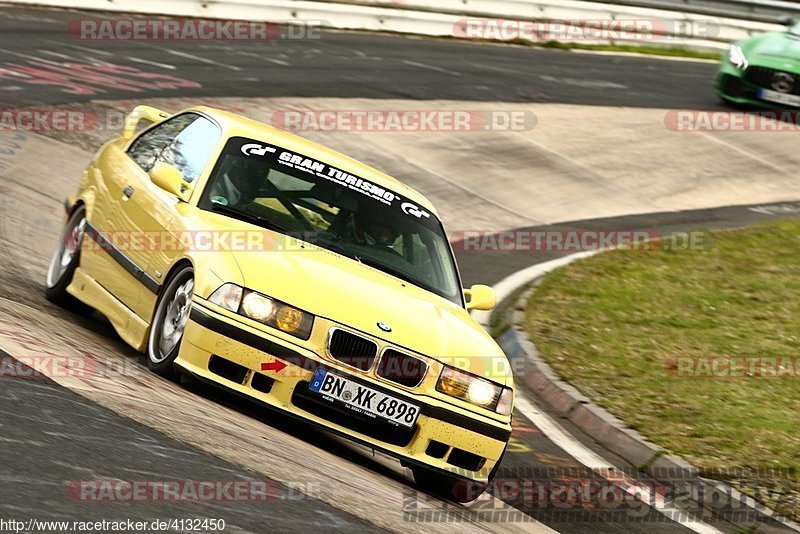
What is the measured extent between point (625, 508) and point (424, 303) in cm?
160

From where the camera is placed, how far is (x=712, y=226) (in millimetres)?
17406

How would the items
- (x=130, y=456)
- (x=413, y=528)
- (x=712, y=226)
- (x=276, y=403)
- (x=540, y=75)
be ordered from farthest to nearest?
1. (x=540, y=75)
2. (x=712, y=226)
3. (x=276, y=403)
4. (x=413, y=528)
5. (x=130, y=456)

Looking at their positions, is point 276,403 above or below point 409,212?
below

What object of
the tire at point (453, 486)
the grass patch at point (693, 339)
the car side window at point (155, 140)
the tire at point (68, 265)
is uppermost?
the car side window at point (155, 140)

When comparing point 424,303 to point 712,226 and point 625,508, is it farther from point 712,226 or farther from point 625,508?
point 712,226

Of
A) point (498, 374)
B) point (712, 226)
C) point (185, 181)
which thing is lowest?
point (712, 226)

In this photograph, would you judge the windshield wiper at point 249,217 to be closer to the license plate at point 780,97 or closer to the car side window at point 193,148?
the car side window at point 193,148

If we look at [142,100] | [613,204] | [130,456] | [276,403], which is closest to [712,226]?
[613,204]

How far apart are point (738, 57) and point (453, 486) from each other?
1634 cm

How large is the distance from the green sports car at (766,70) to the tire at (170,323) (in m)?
16.2

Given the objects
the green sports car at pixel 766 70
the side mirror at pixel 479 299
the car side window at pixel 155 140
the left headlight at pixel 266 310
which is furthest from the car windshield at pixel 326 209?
the green sports car at pixel 766 70

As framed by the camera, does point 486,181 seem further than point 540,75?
No

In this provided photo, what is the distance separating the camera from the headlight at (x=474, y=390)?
7172 mm

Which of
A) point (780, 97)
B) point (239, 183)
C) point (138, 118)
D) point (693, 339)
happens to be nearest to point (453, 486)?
point (239, 183)
